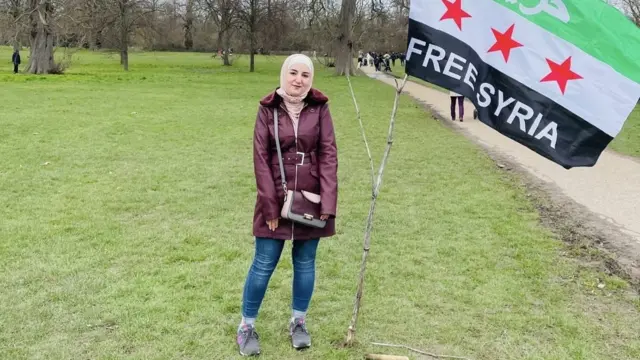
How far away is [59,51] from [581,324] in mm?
46108

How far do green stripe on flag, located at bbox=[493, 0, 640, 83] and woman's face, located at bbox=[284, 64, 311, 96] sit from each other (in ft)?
4.02

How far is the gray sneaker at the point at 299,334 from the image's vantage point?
11.5 ft

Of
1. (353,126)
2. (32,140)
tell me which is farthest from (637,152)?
(32,140)

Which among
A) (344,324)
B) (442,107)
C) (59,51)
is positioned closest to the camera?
(344,324)

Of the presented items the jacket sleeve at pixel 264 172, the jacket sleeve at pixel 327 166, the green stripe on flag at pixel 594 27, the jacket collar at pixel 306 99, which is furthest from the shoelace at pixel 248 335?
the green stripe on flag at pixel 594 27

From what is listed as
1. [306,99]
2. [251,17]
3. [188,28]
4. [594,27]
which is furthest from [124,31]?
[594,27]

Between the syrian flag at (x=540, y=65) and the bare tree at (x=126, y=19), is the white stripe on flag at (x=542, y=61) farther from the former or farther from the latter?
the bare tree at (x=126, y=19)

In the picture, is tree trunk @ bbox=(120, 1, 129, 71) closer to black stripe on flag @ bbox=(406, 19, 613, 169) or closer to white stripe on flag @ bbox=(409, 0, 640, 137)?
black stripe on flag @ bbox=(406, 19, 613, 169)

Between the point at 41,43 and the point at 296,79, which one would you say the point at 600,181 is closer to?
the point at 296,79

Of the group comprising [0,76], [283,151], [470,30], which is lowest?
[0,76]

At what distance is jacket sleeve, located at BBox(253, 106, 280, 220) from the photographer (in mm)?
3164

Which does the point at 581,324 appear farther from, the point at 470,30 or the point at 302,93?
the point at 302,93

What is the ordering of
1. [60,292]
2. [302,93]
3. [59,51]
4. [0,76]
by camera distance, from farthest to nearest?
[59,51] → [0,76] → [60,292] → [302,93]

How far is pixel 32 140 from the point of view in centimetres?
1017
